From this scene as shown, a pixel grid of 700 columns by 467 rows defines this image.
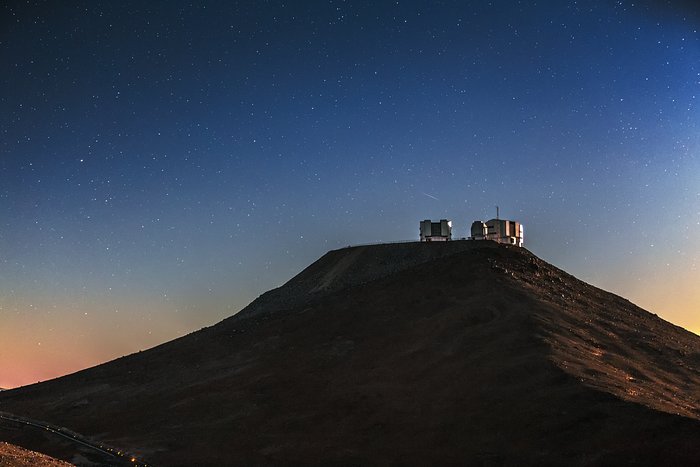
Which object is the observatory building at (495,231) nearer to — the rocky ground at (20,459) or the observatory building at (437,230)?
the observatory building at (437,230)

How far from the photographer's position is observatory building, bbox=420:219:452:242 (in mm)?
81325

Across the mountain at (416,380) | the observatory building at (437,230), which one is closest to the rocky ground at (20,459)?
the mountain at (416,380)

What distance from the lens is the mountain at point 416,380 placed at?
36625 mm

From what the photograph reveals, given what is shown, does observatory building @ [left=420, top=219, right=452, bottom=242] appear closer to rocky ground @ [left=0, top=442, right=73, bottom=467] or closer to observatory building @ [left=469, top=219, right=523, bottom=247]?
observatory building @ [left=469, top=219, right=523, bottom=247]

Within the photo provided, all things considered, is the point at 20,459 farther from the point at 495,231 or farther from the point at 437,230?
the point at 495,231

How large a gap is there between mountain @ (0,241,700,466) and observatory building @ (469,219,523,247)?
121 inches

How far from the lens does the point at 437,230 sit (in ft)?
267

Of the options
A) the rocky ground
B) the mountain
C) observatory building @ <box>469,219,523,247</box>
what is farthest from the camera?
observatory building @ <box>469,219,523,247</box>

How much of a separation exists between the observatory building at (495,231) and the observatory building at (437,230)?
9.73 ft

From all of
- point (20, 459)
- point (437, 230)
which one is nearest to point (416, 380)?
point (20, 459)

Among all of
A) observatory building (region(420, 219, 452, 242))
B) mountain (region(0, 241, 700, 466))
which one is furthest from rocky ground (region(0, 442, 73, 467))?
observatory building (region(420, 219, 452, 242))

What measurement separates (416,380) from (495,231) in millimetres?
34995

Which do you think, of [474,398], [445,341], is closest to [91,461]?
[474,398]

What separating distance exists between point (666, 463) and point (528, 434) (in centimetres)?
794
